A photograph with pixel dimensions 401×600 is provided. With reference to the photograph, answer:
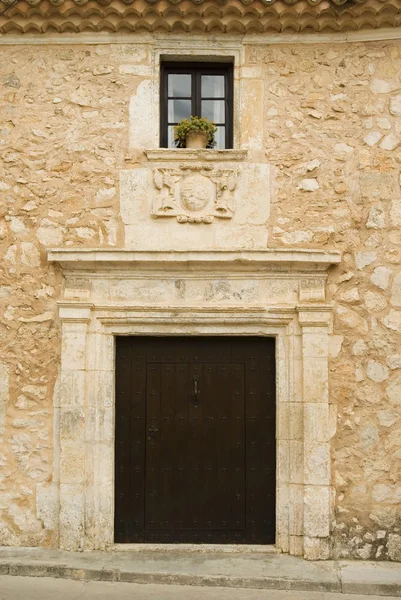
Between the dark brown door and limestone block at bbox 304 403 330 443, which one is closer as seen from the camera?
limestone block at bbox 304 403 330 443

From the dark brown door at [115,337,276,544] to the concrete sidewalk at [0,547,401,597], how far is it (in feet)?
1.00

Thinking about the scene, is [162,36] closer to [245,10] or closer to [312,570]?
[245,10]

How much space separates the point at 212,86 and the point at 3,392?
351 cm

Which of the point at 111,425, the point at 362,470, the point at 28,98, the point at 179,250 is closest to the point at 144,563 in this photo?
the point at 111,425

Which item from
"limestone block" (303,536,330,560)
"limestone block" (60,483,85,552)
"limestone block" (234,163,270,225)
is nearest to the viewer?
"limestone block" (303,536,330,560)

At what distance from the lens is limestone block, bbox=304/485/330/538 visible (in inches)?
237

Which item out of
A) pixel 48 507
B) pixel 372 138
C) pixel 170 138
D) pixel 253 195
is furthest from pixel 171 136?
pixel 48 507

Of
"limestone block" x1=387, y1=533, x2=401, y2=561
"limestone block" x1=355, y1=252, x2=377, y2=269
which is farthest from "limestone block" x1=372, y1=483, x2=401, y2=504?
"limestone block" x1=355, y1=252, x2=377, y2=269

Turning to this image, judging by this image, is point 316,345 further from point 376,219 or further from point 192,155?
point 192,155

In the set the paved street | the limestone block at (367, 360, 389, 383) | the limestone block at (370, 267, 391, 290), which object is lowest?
the paved street

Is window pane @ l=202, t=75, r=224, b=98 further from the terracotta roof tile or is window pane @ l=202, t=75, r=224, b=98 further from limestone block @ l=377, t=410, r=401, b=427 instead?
limestone block @ l=377, t=410, r=401, b=427

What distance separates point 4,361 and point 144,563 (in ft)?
7.15

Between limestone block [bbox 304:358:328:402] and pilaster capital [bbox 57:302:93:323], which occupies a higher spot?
pilaster capital [bbox 57:302:93:323]

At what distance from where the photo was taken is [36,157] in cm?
642
